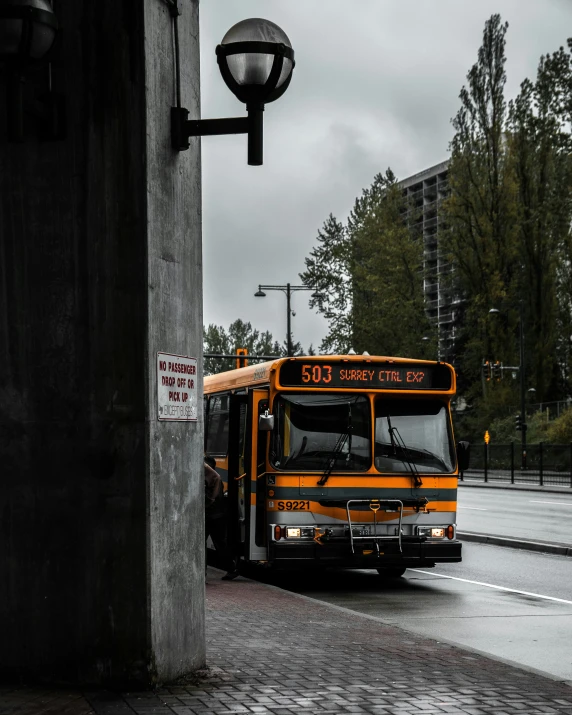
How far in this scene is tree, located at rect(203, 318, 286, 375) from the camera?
140 m

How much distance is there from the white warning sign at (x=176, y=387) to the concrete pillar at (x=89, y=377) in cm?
8

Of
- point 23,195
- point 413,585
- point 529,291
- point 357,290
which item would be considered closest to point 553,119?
point 529,291

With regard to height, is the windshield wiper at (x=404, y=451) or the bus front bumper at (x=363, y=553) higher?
the windshield wiper at (x=404, y=451)

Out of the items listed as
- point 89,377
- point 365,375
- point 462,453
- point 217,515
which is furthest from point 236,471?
point 89,377

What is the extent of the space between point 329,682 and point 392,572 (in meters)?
8.84

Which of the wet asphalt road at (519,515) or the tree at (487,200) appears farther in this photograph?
the tree at (487,200)

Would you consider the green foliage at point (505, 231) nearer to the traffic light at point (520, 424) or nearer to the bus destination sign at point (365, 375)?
the traffic light at point (520, 424)

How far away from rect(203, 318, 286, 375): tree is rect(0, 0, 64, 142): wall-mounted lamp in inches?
5137

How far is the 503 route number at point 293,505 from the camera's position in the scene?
13.5 metres

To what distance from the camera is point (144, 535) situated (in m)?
6.74

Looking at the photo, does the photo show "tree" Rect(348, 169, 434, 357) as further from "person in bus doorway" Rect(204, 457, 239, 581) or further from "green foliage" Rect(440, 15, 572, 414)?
"person in bus doorway" Rect(204, 457, 239, 581)

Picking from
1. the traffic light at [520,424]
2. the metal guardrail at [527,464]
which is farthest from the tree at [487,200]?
the metal guardrail at [527,464]

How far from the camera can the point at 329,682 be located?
697 cm

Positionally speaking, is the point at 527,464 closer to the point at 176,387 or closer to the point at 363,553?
the point at 363,553
